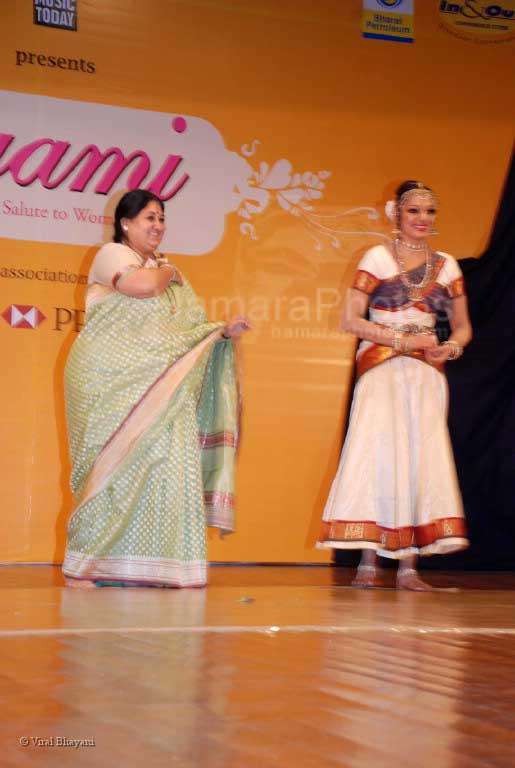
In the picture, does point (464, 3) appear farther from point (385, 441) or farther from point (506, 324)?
point (385, 441)

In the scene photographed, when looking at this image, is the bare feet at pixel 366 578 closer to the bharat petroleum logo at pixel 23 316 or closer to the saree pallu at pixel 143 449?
the saree pallu at pixel 143 449

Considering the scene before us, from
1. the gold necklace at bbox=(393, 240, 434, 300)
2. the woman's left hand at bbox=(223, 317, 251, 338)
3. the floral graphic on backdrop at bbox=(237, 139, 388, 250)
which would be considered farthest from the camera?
the floral graphic on backdrop at bbox=(237, 139, 388, 250)

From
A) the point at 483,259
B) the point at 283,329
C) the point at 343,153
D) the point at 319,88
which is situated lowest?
the point at 283,329

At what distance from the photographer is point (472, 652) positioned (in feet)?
6.82

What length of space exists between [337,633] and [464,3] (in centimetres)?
428

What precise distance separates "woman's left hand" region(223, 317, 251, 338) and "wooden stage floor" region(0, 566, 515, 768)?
103 cm

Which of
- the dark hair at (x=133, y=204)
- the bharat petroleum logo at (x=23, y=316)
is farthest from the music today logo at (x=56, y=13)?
the dark hair at (x=133, y=204)

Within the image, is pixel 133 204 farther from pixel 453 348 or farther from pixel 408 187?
pixel 453 348

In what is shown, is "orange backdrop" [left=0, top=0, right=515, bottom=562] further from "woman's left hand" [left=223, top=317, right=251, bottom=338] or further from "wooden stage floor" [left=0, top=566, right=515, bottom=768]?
"wooden stage floor" [left=0, top=566, right=515, bottom=768]

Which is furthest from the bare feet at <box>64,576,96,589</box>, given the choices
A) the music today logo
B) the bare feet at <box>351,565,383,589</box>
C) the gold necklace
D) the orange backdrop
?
the music today logo

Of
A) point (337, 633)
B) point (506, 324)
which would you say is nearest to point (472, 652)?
point (337, 633)

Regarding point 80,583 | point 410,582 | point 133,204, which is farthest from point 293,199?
point 80,583

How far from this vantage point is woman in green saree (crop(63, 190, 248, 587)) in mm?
3422

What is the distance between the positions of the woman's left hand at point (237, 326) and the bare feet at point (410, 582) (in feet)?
3.48
